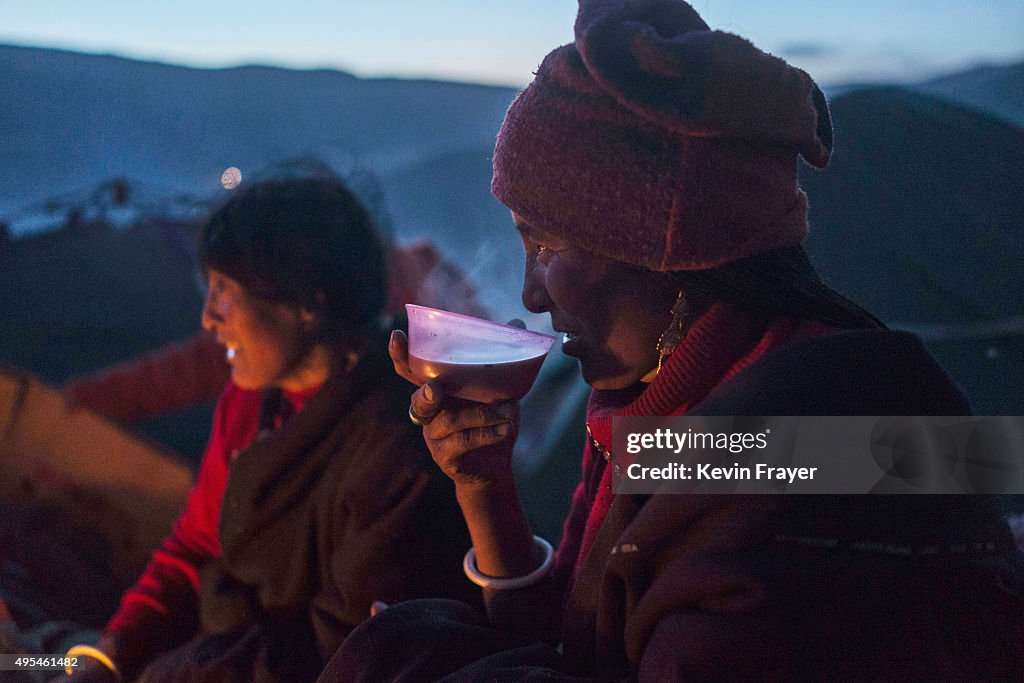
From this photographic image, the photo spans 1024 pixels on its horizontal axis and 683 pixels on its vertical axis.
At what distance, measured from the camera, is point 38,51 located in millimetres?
3172

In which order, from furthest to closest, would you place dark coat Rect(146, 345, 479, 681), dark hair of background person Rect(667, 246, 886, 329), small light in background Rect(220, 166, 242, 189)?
1. small light in background Rect(220, 166, 242, 189)
2. dark coat Rect(146, 345, 479, 681)
3. dark hair of background person Rect(667, 246, 886, 329)

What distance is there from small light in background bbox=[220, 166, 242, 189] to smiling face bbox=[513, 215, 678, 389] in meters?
2.24

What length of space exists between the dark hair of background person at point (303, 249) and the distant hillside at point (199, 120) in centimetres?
162

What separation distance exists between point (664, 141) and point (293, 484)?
4.51 feet

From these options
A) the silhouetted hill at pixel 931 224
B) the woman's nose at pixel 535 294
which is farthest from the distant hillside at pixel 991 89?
the woman's nose at pixel 535 294

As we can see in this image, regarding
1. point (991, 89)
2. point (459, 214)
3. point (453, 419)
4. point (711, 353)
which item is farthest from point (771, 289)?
point (459, 214)

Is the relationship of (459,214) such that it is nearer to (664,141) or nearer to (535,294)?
(535,294)

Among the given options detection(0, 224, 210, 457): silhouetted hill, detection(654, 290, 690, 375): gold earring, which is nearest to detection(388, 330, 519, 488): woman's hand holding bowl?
detection(654, 290, 690, 375): gold earring

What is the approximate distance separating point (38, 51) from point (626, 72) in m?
3.17

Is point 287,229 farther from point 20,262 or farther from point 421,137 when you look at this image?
point 20,262

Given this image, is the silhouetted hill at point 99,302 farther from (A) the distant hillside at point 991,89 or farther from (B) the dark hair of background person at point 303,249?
(A) the distant hillside at point 991,89

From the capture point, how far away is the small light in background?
318cm

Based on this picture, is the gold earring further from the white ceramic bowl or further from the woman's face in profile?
the woman's face in profile

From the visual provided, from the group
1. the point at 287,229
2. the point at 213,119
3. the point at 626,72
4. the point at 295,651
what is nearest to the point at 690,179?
the point at 626,72
